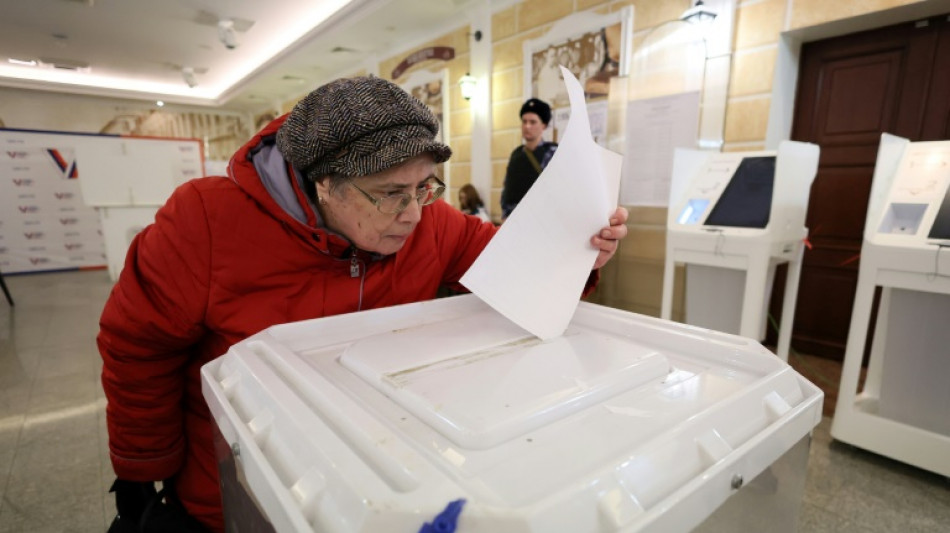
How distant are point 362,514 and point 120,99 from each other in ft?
35.4

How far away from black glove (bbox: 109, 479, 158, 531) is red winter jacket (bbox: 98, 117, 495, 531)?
0.04 m

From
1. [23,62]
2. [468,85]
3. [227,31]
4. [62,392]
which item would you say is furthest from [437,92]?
[23,62]

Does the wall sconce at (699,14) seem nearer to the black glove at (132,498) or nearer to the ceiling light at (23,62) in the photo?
the black glove at (132,498)

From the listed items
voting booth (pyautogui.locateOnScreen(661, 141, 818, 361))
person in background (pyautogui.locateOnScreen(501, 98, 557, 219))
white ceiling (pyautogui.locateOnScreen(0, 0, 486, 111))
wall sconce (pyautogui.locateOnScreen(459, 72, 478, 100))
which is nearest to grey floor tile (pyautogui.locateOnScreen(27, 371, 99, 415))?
person in background (pyautogui.locateOnScreen(501, 98, 557, 219))

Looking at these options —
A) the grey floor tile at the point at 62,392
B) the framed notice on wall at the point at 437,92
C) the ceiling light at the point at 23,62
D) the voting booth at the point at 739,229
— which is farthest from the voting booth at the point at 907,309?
the ceiling light at the point at 23,62

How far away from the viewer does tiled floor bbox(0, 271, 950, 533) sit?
1501 millimetres

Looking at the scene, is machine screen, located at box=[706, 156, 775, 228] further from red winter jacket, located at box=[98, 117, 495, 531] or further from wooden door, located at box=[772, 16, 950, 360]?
red winter jacket, located at box=[98, 117, 495, 531]

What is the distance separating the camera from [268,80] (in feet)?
23.3

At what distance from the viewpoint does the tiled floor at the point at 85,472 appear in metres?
1.50

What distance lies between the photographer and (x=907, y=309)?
171 cm

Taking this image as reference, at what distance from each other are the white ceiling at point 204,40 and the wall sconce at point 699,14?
227 centimetres

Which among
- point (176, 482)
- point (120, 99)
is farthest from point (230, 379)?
point (120, 99)

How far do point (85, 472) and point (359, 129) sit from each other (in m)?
2.06

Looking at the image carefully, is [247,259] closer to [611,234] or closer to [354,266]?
[354,266]
